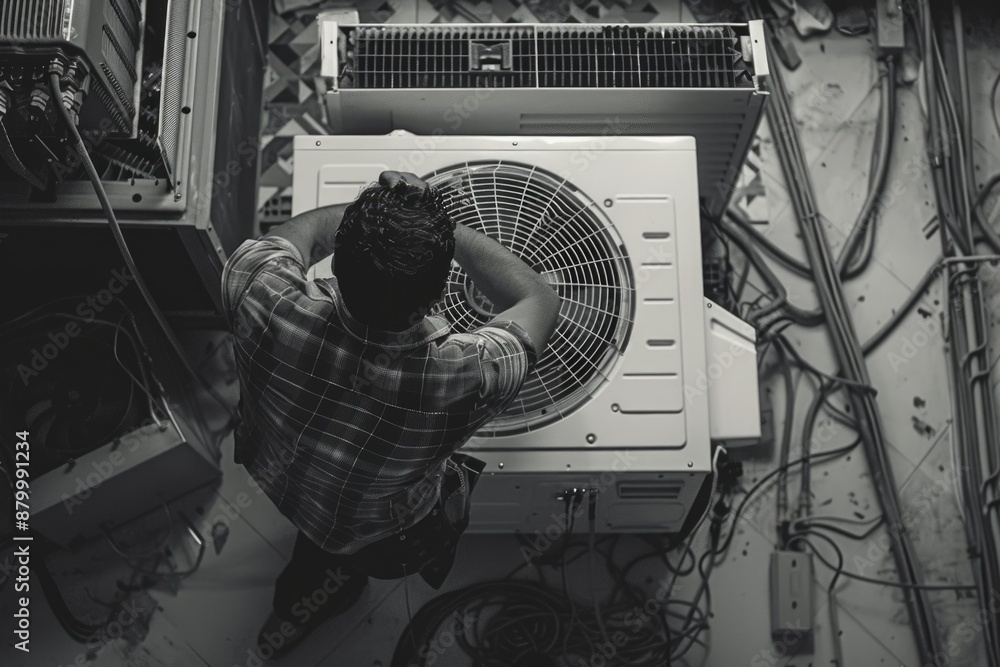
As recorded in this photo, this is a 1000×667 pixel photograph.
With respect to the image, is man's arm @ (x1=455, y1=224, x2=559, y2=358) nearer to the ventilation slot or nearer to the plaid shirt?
the plaid shirt

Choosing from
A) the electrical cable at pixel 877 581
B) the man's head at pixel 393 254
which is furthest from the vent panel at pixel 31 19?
the electrical cable at pixel 877 581

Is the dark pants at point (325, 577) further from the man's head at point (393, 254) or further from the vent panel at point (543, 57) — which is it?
the vent panel at point (543, 57)

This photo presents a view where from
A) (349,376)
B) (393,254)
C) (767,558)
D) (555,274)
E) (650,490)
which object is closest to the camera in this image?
(393,254)

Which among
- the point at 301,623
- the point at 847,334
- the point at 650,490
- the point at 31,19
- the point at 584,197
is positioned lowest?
the point at 301,623

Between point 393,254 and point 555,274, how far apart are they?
2.03 feet

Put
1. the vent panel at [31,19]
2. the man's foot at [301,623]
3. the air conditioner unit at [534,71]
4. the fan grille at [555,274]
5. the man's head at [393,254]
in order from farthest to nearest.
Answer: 1. the man's foot at [301,623]
2. the air conditioner unit at [534,71]
3. the fan grille at [555,274]
4. the vent panel at [31,19]
5. the man's head at [393,254]

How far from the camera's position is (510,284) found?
1.54 m

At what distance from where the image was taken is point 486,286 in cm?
158

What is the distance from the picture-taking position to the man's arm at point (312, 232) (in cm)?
148

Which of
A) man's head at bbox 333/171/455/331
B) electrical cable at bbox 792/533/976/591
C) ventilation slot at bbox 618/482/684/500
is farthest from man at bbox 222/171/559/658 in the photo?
electrical cable at bbox 792/533/976/591

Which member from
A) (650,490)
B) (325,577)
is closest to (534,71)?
(650,490)

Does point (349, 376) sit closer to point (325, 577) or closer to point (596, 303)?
point (596, 303)

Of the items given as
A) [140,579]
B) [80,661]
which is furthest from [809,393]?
[80,661]

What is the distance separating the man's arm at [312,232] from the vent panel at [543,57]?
51 cm
